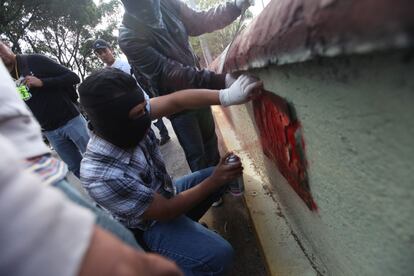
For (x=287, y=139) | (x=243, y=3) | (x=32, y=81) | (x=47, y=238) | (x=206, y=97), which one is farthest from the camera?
(x=32, y=81)

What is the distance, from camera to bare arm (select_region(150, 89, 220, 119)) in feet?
6.20

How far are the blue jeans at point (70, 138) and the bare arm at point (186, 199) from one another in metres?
2.11

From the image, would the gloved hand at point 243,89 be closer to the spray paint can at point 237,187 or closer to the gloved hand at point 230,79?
the gloved hand at point 230,79

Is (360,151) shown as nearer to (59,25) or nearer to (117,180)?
(117,180)

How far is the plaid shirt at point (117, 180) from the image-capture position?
1567 mm

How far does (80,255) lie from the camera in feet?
1.61

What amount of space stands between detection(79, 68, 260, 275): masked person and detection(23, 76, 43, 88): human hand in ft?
5.80

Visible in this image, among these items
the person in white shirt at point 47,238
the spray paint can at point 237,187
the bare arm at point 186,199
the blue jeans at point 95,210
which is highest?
the person in white shirt at point 47,238

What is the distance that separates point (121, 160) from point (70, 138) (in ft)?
7.08

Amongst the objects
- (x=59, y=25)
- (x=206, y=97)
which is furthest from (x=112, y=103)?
(x=59, y=25)

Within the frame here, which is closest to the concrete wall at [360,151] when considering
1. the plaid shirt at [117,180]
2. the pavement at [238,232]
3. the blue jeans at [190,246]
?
the blue jeans at [190,246]

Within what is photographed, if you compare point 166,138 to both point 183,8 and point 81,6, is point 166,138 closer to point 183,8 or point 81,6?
point 183,8

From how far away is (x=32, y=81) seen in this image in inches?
123

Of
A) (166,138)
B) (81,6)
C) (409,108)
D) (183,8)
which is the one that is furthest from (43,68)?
(81,6)
